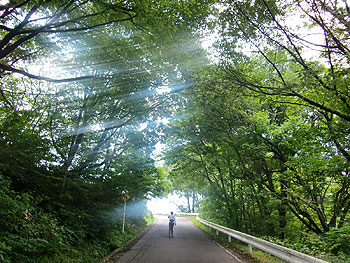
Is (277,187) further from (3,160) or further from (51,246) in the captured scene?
(3,160)

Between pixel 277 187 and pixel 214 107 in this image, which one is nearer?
pixel 214 107

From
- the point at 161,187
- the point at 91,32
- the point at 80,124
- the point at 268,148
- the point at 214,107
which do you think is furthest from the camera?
the point at 161,187

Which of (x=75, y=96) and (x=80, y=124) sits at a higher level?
(x=75, y=96)

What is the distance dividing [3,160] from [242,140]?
8.94 meters

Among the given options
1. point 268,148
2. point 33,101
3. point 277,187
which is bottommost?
point 277,187

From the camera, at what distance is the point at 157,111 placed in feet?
35.7

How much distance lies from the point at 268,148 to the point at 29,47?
35.2 ft

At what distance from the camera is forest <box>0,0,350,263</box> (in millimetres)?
4867

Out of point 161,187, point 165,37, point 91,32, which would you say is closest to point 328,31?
point 165,37

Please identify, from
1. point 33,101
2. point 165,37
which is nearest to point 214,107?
point 165,37

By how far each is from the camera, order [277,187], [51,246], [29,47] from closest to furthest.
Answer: [51,246] → [29,47] → [277,187]

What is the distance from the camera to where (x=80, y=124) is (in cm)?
1082

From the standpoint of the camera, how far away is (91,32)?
677 cm

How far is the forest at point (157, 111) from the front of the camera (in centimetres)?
487
